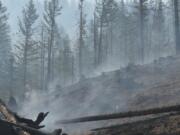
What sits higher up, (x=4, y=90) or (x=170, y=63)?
(x=170, y=63)

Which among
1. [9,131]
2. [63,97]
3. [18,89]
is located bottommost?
[18,89]

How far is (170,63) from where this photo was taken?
28.2 metres

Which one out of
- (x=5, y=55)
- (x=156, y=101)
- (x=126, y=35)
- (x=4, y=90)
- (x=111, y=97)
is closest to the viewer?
(x=156, y=101)

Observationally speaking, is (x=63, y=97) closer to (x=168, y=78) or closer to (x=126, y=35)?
(x=168, y=78)

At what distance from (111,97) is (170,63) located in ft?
25.6

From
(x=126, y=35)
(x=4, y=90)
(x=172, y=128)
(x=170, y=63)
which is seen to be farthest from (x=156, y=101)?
(x=126, y=35)

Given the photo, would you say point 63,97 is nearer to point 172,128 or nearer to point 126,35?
point 172,128

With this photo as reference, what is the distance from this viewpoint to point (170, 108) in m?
9.41

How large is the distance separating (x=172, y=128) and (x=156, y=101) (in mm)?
8777

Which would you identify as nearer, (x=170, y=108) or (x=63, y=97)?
(x=170, y=108)

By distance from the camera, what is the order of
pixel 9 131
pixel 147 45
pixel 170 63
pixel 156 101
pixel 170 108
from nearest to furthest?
1. pixel 9 131
2. pixel 170 108
3. pixel 156 101
4. pixel 170 63
5. pixel 147 45

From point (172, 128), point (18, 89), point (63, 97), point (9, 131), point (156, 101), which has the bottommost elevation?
point (18, 89)

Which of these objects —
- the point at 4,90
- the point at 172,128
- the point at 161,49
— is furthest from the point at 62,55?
the point at 172,128

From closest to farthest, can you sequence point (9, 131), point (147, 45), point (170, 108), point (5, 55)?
point (9, 131)
point (170, 108)
point (5, 55)
point (147, 45)
